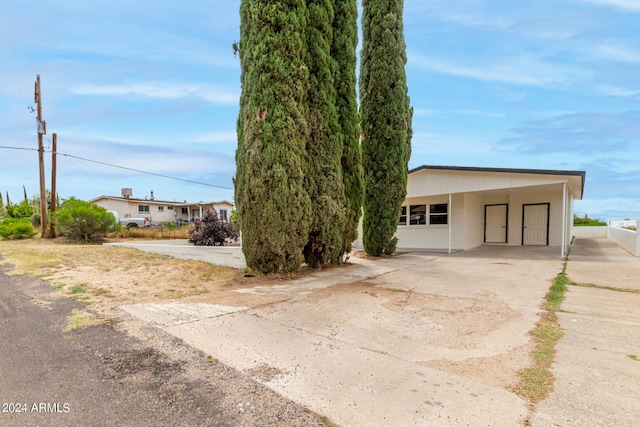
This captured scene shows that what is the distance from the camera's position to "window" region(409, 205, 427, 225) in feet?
48.6

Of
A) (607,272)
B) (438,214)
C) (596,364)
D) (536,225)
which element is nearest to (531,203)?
(536,225)

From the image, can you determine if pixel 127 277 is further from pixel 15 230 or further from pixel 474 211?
pixel 15 230

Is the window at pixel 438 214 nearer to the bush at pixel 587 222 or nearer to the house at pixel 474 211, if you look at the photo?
the house at pixel 474 211

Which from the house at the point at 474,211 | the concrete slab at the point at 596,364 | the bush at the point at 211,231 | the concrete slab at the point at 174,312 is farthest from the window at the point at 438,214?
the concrete slab at the point at 174,312

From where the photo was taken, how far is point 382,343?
339 cm

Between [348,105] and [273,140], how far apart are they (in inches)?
118

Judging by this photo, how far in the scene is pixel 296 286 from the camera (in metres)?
6.36

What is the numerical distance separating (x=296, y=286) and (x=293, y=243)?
102 centimetres

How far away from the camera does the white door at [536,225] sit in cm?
1455

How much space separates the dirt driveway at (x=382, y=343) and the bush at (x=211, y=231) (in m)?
6.86

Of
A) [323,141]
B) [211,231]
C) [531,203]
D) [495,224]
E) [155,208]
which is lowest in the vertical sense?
[211,231]

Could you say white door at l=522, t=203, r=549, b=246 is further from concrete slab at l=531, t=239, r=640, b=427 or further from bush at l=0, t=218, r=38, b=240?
bush at l=0, t=218, r=38, b=240

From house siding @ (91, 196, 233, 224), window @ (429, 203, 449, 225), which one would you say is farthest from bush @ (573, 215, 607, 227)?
house siding @ (91, 196, 233, 224)

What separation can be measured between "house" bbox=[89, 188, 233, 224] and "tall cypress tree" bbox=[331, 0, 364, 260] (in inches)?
997
